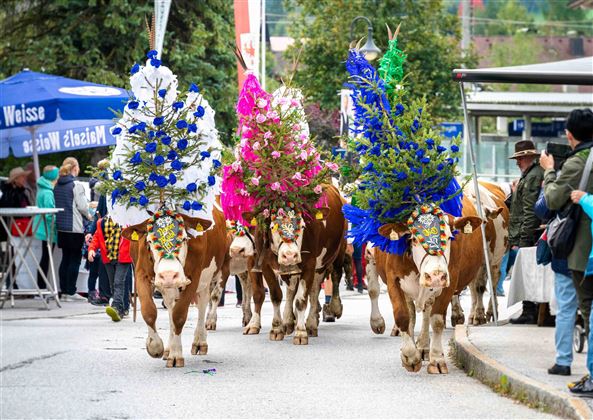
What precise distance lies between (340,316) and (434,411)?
27.1ft

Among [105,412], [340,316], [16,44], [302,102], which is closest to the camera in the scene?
[105,412]

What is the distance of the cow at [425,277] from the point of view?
1256cm

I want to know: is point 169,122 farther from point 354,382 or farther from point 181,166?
point 354,382

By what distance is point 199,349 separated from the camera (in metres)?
14.4

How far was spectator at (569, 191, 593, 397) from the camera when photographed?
10.3 meters

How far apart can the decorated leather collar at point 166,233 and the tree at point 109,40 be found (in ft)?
69.0

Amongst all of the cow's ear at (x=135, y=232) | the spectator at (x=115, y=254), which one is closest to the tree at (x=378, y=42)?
the spectator at (x=115, y=254)

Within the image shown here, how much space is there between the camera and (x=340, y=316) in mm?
18734

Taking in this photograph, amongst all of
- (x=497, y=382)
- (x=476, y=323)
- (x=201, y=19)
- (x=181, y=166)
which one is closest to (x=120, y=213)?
(x=181, y=166)

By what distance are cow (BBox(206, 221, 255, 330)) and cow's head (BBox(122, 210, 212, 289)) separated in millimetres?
2361

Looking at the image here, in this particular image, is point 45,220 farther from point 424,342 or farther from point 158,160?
point 424,342

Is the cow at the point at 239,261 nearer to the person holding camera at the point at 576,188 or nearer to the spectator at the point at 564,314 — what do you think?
the spectator at the point at 564,314

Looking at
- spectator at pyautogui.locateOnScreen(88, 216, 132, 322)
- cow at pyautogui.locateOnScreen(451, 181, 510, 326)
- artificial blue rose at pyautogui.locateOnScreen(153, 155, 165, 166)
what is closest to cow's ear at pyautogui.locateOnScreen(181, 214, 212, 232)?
artificial blue rose at pyautogui.locateOnScreen(153, 155, 165, 166)

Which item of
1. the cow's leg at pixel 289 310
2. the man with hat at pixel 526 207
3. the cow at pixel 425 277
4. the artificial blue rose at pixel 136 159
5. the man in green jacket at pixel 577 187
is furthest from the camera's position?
the cow's leg at pixel 289 310
